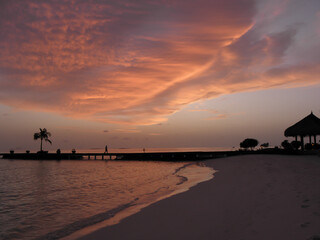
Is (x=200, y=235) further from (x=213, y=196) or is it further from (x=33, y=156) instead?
(x=33, y=156)

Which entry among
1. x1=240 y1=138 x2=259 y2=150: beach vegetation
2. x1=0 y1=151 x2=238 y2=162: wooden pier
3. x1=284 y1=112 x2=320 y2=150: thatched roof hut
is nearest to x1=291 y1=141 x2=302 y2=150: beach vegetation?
x1=284 y1=112 x2=320 y2=150: thatched roof hut

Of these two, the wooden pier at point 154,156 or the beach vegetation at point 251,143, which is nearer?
the beach vegetation at point 251,143

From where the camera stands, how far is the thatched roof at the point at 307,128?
34469 millimetres

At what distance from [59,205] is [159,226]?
7.47 meters

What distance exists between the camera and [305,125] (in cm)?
3569

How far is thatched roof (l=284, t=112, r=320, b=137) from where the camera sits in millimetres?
34469

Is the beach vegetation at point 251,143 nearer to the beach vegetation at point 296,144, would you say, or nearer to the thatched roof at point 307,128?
the beach vegetation at point 296,144

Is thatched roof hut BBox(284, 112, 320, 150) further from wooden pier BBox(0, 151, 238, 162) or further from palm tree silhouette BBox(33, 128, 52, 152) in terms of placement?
palm tree silhouette BBox(33, 128, 52, 152)

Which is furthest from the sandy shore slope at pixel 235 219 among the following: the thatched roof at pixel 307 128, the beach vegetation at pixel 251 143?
the beach vegetation at pixel 251 143

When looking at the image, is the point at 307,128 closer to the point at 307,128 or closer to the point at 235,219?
the point at 307,128

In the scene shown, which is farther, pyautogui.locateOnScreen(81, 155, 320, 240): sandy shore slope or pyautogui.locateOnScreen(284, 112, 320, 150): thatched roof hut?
pyautogui.locateOnScreen(284, 112, 320, 150): thatched roof hut

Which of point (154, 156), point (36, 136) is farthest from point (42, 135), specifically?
point (154, 156)

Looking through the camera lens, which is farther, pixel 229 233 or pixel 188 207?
pixel 188 207

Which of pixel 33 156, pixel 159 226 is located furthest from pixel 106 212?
pixel 33 156
